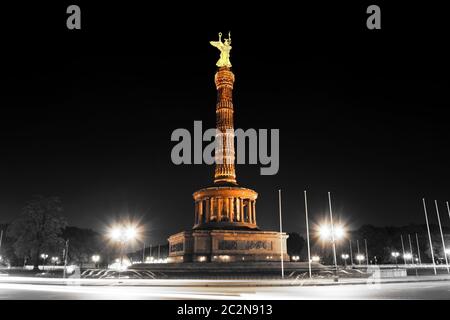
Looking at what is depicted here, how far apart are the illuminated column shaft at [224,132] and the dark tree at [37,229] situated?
64.5ft

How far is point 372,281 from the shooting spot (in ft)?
A: 69.4

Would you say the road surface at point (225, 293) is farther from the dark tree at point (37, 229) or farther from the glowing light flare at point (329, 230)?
the dark tree at point (37, 229)

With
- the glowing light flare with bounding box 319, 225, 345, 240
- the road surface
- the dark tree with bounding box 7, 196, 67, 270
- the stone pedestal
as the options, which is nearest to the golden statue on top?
the stone pedestal

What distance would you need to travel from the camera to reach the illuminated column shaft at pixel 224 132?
1880 inches

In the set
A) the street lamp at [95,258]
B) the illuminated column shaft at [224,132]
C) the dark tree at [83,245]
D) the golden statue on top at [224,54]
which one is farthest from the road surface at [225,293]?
the street lamp at [95,258]

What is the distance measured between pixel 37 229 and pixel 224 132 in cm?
2486

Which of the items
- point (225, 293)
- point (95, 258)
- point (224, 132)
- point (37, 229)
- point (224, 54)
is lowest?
point (225, 293)

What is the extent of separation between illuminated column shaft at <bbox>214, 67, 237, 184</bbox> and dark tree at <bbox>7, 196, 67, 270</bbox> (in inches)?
774

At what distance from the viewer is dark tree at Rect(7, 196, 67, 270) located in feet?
133

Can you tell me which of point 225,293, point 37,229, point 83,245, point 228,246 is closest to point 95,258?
point 83,245

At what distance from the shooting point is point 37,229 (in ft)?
135

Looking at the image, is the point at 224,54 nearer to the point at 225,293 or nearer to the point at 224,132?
the point at 224,132
